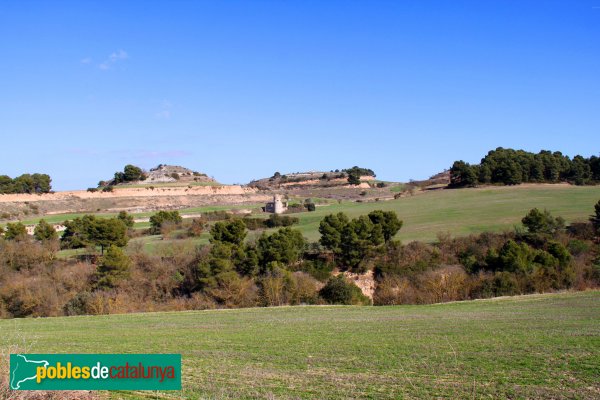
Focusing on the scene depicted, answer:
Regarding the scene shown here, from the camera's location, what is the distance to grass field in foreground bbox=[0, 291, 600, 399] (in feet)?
32.2

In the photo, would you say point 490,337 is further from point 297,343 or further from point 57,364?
point 57,364

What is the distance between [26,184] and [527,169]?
8162cm

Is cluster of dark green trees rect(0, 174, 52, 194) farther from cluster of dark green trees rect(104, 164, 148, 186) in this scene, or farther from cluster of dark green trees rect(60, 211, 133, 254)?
cluster of dark green trees rect(60, 211, 133, 254)

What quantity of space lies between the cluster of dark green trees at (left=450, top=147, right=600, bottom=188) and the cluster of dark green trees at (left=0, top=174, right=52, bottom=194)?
69.4 metres

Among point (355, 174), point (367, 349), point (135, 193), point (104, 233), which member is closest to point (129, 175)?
point (135, 193)

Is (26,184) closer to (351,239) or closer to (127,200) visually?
(127,200)

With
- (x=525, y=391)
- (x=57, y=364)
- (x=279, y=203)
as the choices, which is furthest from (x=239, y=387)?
(x=279, y=203)

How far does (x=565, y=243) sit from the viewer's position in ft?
150

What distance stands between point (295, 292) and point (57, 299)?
1653 cm

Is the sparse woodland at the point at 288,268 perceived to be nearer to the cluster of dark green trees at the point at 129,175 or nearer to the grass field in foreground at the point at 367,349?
the grass field in foreground at the point at 367,349

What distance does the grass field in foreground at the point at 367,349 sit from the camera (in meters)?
9.82

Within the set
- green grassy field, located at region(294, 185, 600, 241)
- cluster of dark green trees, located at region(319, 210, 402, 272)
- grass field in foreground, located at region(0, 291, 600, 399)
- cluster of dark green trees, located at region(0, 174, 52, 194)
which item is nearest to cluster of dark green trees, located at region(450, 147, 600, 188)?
green grassy field, located at region(294, 185, 600, 241)

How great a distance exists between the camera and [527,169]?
89.1 metres

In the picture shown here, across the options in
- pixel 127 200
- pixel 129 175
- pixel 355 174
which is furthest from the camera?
pixel 355 174
